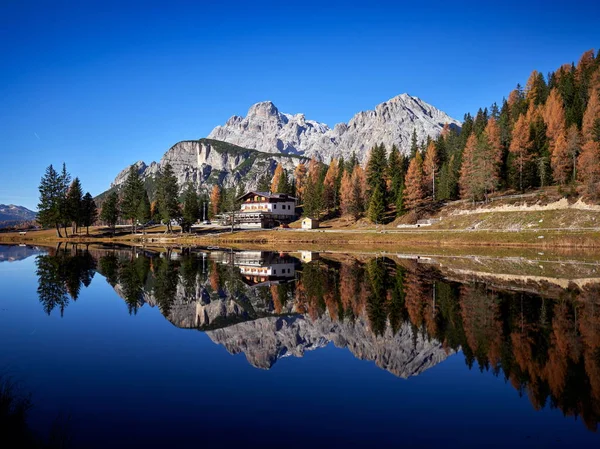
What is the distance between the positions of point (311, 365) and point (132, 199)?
11112cm

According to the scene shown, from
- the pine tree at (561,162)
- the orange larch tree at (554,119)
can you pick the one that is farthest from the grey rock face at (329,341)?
the orange larch tree at (554,119)

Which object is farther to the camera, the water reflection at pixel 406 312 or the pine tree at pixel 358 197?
the pine tree at pixel 358 197

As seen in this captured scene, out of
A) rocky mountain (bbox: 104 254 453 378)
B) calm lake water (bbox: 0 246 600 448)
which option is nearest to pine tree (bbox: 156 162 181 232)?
calm lake water (bbox: 0 246 600 448)

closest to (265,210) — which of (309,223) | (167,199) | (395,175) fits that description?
(309,223)

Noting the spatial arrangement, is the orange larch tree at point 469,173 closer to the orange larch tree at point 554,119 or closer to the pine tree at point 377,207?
the orange larch tree at point 554,119

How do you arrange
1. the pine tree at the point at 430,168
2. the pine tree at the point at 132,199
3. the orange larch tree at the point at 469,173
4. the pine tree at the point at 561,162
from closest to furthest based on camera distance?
the pine tree at the point at 561,162 → the orange larch tree at the point at 469,173 → the pine tree at the point at 430,168 → the pine tree at the point at 132,199

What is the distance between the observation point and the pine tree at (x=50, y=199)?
323 ft

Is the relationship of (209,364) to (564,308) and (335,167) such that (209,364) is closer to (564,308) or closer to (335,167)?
(564,308)

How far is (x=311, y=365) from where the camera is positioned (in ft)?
47.5

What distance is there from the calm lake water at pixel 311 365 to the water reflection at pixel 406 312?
103 mm

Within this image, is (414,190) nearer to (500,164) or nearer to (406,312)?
(500,164)

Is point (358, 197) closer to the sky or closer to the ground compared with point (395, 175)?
closer to the ground

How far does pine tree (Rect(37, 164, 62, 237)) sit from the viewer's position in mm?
98375

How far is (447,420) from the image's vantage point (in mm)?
10070
